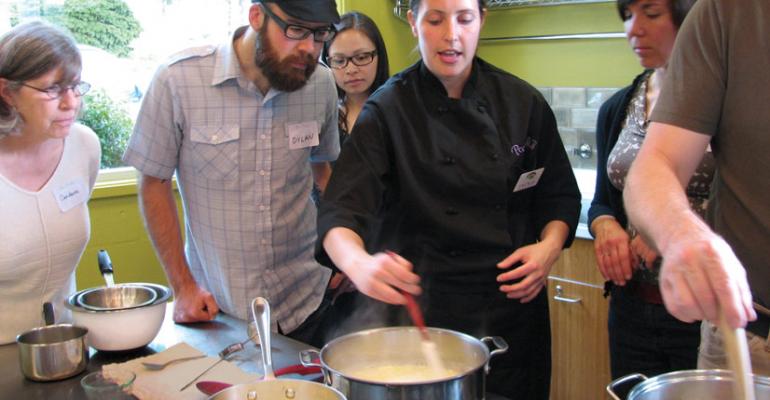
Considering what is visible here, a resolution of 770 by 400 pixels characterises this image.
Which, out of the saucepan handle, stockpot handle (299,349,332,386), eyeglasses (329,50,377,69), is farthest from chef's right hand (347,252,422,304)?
eyeglasses (329,50,377,69)

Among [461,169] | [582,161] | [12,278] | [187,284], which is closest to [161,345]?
[187,284]

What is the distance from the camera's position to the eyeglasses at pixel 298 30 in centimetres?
171

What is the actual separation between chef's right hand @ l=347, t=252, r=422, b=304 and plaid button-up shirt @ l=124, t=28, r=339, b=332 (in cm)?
62

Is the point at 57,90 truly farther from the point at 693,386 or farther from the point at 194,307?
the point at 693,386

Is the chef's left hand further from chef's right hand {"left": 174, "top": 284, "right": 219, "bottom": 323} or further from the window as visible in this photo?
the window

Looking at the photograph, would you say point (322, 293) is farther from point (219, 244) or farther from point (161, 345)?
point (161, 345)

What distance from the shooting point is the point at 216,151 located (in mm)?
1808

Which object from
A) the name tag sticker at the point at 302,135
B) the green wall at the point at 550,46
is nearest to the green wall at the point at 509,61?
the green wall at the point at 550,46

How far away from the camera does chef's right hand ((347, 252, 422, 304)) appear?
1.23m

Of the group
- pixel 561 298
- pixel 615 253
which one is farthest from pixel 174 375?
pixel 561 298

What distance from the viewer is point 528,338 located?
1720mm

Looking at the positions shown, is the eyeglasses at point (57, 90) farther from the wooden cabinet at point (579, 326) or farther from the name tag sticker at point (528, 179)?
the wooden cabinet at point (579, 326)

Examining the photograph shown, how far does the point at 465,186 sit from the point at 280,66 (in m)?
0.54

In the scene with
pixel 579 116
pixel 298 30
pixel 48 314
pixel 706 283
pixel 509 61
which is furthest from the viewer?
pixel 509 61
